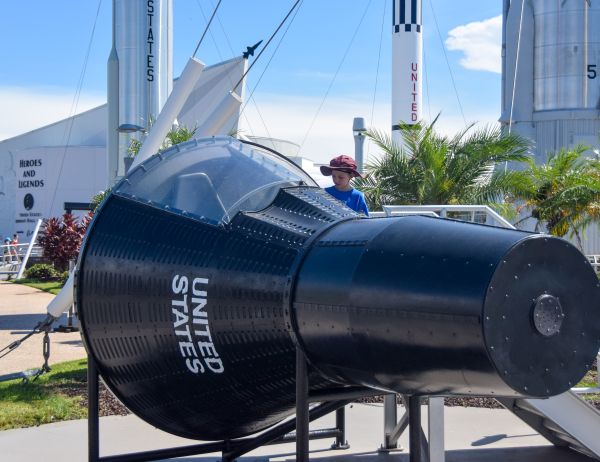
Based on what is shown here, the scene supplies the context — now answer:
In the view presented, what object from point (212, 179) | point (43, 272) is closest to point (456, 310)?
point (212, 179)

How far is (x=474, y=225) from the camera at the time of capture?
3488 millimetres

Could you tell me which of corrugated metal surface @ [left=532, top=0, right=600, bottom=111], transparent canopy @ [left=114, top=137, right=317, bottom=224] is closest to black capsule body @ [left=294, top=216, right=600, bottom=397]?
transparent canopy @ [left=114, top=137, right=317, bottom=224]

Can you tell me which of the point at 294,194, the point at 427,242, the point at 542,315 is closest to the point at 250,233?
the point at 294,194

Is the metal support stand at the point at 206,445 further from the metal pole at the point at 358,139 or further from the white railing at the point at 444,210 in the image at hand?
the metal pole at the point at 358,139

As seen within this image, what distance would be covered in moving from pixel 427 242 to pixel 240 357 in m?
1.14

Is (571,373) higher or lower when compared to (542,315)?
lower

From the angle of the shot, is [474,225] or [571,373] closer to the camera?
[571,373]

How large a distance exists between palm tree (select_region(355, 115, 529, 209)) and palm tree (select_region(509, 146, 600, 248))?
1.30m

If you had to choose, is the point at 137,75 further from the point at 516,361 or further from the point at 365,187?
the point at 516,361

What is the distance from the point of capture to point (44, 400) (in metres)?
7.41

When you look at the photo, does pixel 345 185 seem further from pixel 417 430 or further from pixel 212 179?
pixel 417 430

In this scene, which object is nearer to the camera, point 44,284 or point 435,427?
point 435,427

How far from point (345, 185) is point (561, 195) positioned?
9832mm

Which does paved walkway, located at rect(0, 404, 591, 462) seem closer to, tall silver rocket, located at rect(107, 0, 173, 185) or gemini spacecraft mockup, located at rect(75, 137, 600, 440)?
gemini spacecraft mockup, located at rect(75, 137, 600, 440)
